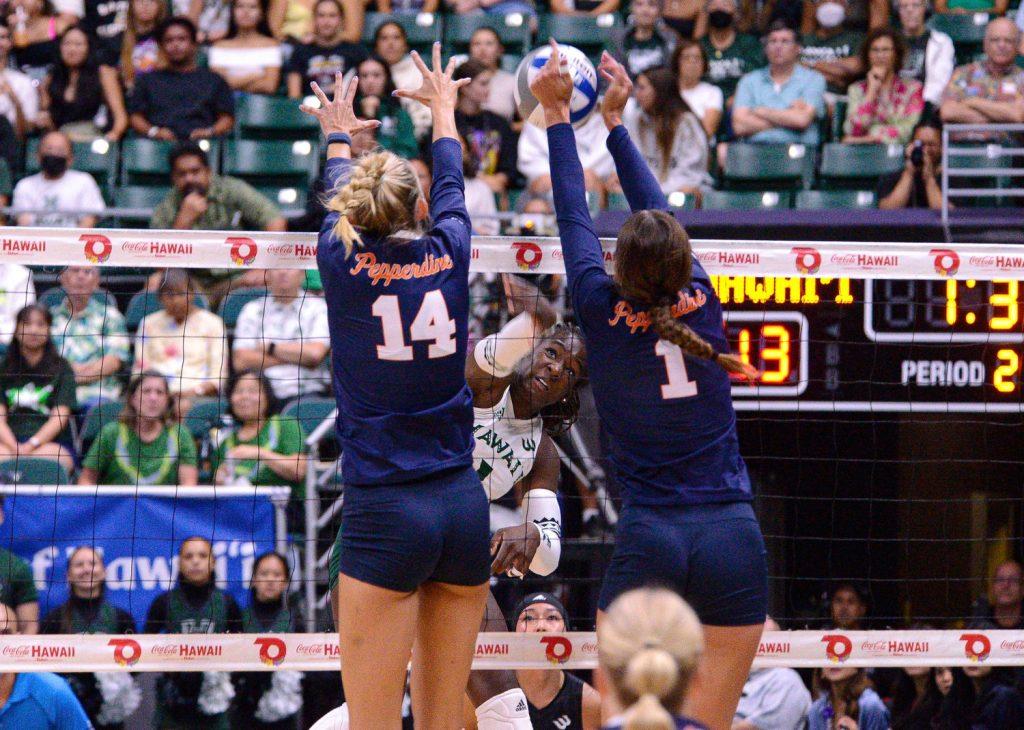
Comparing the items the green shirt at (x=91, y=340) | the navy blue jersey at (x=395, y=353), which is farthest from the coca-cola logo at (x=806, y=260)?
the green shirt at (x=91, y=340)

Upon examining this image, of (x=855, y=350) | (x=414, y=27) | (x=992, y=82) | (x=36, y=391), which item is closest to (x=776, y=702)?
(x=855, y=350)

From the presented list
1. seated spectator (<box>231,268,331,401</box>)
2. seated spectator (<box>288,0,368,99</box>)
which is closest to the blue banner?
seated spectator (<box>231,268,331,401</box>)

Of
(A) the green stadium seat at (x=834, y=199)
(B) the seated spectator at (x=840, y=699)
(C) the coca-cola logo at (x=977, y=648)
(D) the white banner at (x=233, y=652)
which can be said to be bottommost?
(B) the seated spectator at (x=840, y=699)

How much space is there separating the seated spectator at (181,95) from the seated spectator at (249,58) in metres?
0.39

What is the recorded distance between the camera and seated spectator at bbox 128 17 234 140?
10.4 m

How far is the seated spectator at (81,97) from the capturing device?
10.7m

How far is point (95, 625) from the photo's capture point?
22.8 ft

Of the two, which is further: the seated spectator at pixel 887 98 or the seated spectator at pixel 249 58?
the seated spectator at pixel 249 58

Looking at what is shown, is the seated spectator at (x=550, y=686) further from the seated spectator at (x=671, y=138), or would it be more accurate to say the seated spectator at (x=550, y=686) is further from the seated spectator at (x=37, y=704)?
the seated spectator at (x=671, y=138)

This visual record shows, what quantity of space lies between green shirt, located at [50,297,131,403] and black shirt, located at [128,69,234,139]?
1996mm

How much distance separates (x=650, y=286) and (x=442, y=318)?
0.60 m

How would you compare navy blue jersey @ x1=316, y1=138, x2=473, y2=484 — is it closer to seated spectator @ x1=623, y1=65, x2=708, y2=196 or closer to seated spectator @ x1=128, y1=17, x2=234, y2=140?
seated spectator @ x1=623, y1=65, x2=708, y2=196

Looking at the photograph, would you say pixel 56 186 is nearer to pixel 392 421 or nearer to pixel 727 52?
pixel 727 52

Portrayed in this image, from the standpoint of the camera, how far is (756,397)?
6984mm
